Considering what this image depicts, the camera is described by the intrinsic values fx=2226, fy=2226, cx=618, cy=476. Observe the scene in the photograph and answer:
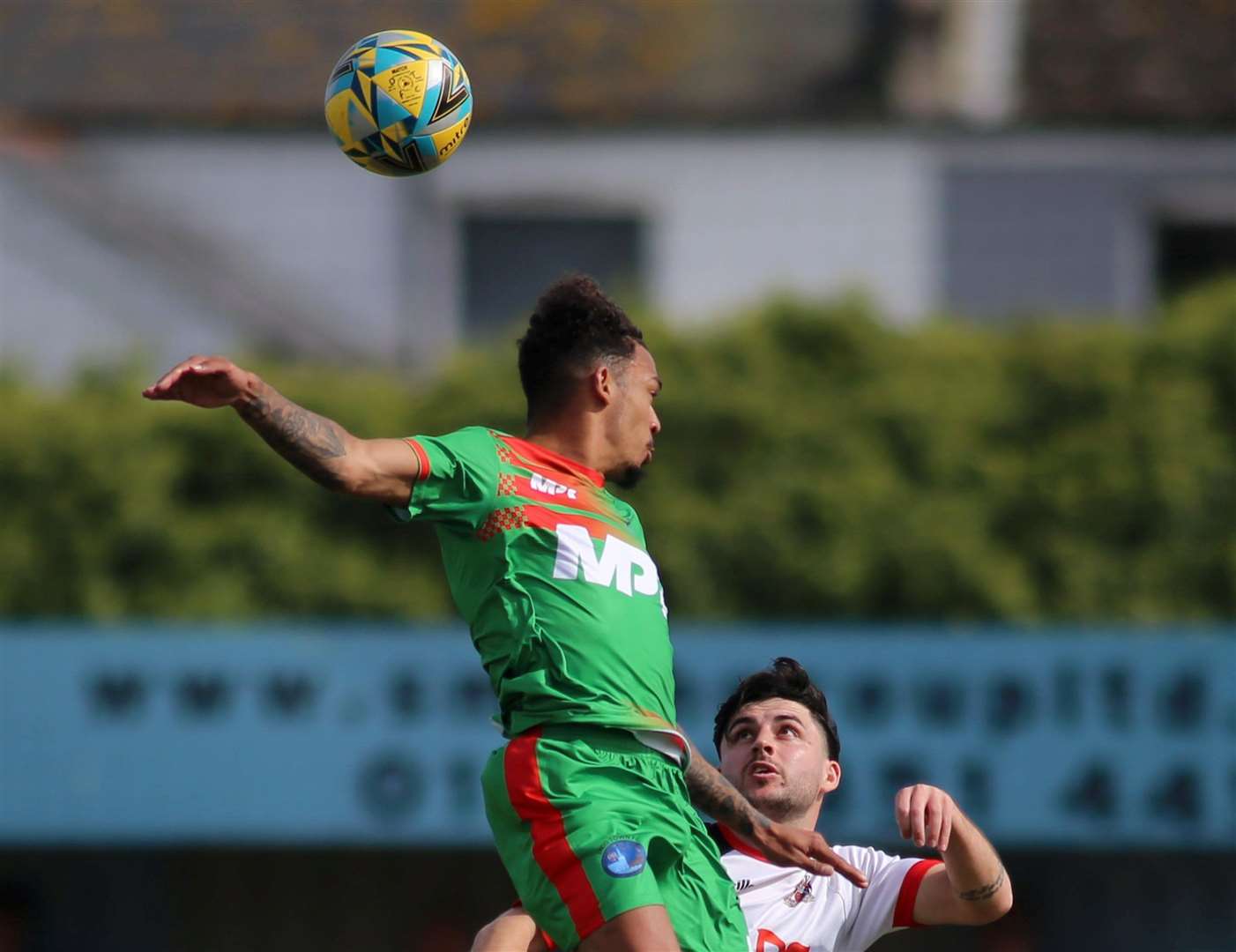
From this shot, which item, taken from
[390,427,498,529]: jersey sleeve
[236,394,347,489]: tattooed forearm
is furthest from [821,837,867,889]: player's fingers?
[236,394,347,489]: tattooed forearm

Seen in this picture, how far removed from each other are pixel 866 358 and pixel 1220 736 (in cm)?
278

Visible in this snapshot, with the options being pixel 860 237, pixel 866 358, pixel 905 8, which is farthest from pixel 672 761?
pixel 905 8

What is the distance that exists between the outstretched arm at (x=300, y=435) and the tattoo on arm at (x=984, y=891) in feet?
5.81

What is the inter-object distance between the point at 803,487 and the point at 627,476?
666 cm

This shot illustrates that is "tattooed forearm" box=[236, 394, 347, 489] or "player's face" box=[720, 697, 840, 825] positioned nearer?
"tattooed forearm" box=[236, 394, 347, 489]

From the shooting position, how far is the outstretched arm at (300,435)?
14.7 ft

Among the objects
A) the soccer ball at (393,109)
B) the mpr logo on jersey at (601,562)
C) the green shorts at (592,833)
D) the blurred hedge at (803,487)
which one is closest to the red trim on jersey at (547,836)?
the green shorts at (592,833)

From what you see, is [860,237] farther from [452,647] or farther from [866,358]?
[452,647]

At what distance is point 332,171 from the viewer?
54.8 ft

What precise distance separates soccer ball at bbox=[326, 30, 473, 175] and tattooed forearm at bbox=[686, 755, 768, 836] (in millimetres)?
1687

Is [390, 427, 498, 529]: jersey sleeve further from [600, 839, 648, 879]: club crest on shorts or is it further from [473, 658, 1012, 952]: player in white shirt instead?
[473, 658, 1012, 952]: player in white shirt

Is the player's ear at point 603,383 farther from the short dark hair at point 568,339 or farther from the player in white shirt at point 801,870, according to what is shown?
the player in white shirt at point 801,870

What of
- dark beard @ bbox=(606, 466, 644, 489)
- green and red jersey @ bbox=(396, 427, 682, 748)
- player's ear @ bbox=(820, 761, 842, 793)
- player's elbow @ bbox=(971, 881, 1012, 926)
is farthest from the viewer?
→ player's ear @ bbox=(820, 761, 842, 793)

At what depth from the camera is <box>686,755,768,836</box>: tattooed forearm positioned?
5332 millimetres
